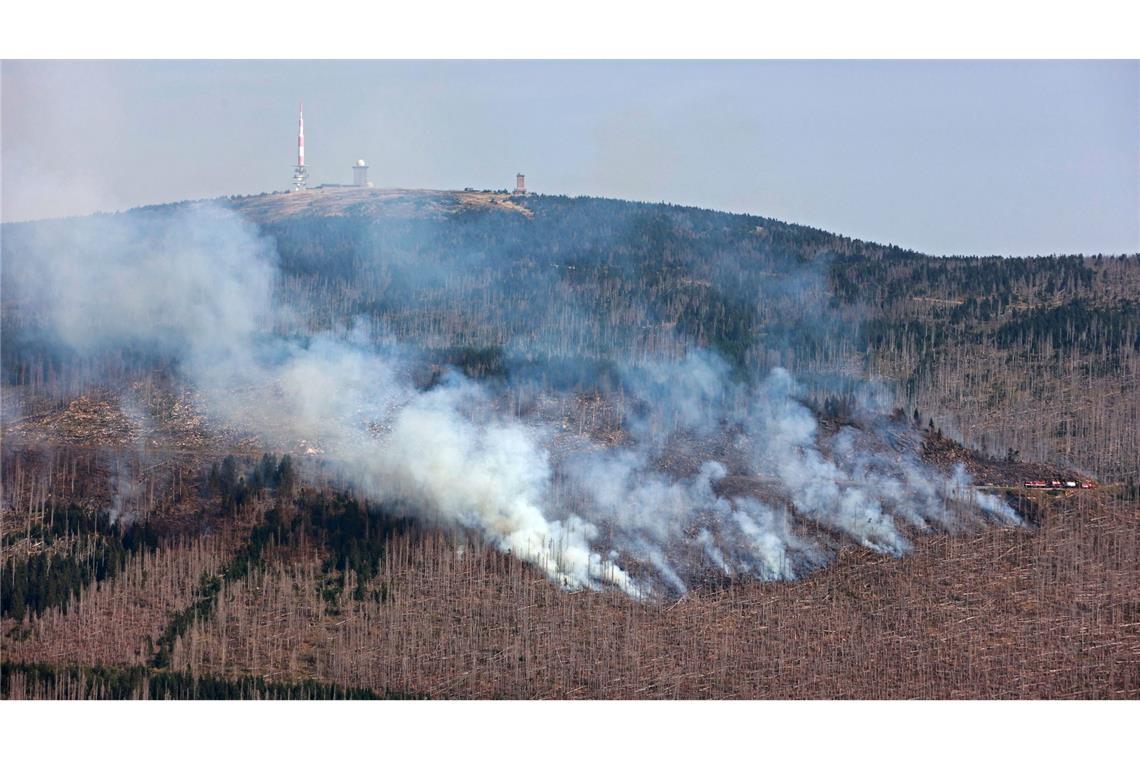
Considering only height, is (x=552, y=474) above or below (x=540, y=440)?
below

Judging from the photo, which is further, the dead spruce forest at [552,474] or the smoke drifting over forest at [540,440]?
the smoke drifting over forest at [540,440]

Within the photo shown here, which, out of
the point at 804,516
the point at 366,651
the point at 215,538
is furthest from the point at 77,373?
the point at 804,516

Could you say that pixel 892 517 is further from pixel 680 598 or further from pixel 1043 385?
pixel 1043 385

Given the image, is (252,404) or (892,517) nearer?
(892,517)

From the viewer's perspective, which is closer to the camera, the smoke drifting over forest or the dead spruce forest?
the dead spruce forest

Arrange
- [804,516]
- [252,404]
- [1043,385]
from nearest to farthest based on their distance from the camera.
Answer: [804,516], [252,404], [1043,385]
